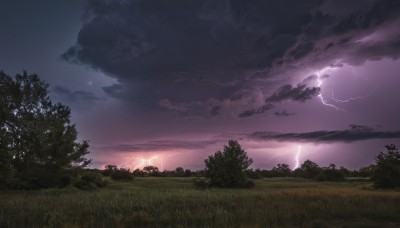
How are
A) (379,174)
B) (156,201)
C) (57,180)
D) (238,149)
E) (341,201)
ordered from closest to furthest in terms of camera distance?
(156,201)
(341,201)
(57,180)
(379,174)
(238,149)

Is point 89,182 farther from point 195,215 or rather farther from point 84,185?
point 195,215

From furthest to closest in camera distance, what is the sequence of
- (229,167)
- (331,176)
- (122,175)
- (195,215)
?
(331,176)
(122,175)
(229,167)
(195,215)

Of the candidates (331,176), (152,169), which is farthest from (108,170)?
(331,176)

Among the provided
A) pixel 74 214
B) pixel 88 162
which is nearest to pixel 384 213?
pixel 74 214

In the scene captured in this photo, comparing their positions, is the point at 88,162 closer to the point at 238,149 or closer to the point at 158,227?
the point at 238,149

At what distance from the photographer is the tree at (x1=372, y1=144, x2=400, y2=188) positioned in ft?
171

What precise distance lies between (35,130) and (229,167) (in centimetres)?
2924

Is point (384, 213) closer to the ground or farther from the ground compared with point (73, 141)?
closer to the ground

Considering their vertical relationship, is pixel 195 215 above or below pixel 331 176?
below

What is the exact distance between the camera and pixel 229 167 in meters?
58.0

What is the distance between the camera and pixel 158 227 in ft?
59.3

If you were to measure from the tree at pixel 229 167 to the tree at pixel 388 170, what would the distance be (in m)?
18.4

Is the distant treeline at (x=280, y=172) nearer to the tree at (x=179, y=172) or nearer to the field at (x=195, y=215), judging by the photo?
the tree at (x=179, y=172)

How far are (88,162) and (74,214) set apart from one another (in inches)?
1431
